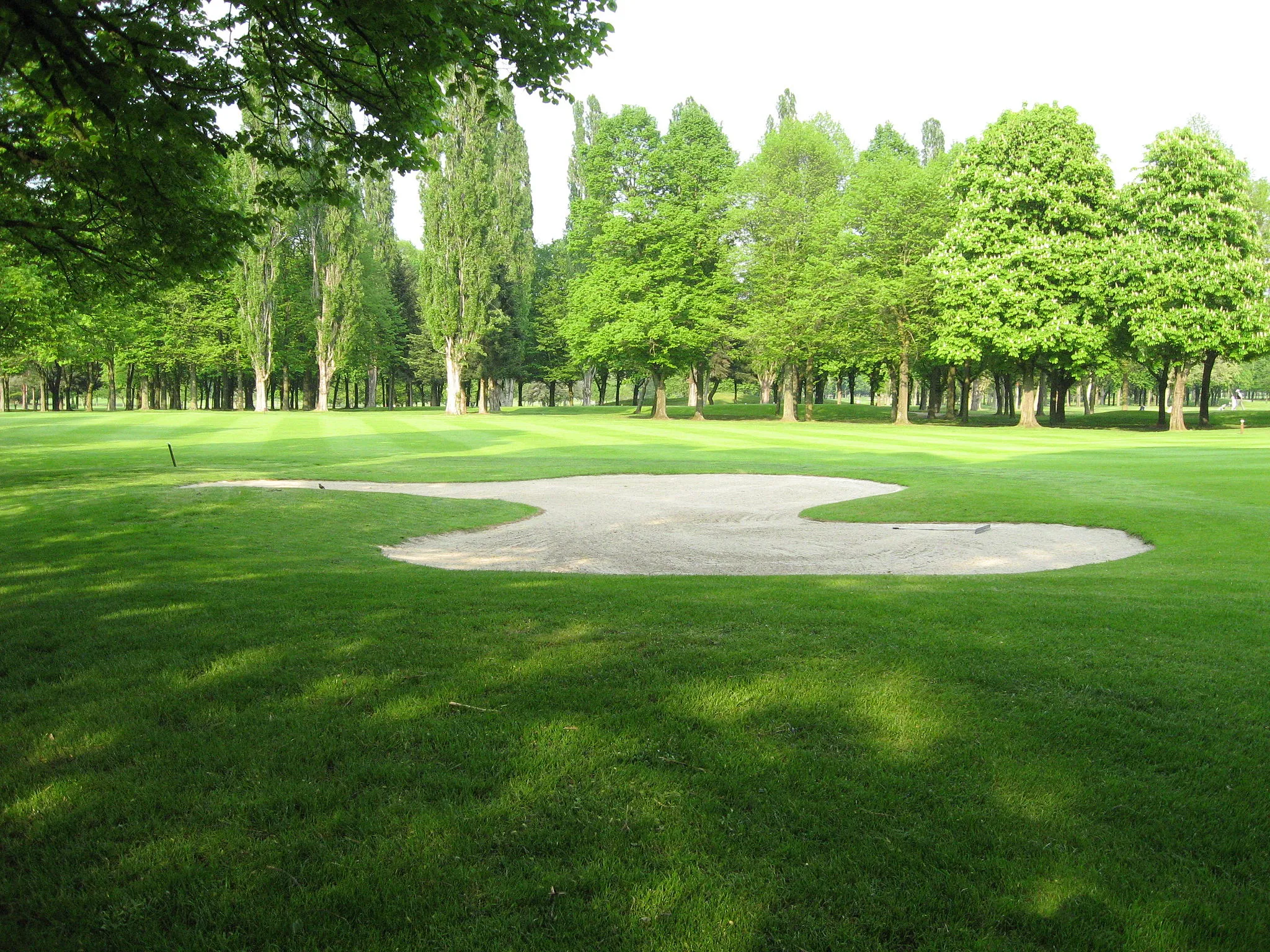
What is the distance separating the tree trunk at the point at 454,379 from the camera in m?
63.6

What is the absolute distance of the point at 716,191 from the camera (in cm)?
5984

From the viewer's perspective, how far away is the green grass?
3174mm

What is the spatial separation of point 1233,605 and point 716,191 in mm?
56732

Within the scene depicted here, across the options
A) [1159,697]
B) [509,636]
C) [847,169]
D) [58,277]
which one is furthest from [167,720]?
[847,169]

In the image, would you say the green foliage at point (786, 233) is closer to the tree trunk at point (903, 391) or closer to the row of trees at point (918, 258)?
the row of trees at point (918, 258)

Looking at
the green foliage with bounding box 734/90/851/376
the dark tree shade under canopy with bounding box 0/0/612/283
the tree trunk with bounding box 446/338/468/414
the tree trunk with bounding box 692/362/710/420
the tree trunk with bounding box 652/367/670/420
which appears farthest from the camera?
the tree trunk with bounding box 446/338/468/414

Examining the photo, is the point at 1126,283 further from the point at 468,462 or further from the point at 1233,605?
the point at 1233,605

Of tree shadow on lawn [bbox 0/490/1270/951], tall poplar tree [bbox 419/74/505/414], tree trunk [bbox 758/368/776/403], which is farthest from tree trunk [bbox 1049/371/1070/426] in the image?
tree shadow on lawn [bbox 0/490/1270/951]

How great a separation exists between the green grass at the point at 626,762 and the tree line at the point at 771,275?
25.9 metres

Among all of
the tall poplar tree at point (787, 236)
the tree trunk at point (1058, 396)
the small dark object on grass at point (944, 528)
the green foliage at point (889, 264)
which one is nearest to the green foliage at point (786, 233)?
the tall poplar tree at point (787, 236)

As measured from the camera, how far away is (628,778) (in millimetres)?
4125

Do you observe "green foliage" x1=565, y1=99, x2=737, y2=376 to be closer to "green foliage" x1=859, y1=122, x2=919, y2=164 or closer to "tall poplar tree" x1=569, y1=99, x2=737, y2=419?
"tall poplar tree" x1=569, y1=99, x2=737, y2=419

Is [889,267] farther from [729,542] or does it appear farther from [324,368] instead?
[324,368]

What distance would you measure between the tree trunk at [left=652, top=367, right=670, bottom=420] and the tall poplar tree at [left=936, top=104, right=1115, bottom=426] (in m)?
20.0
